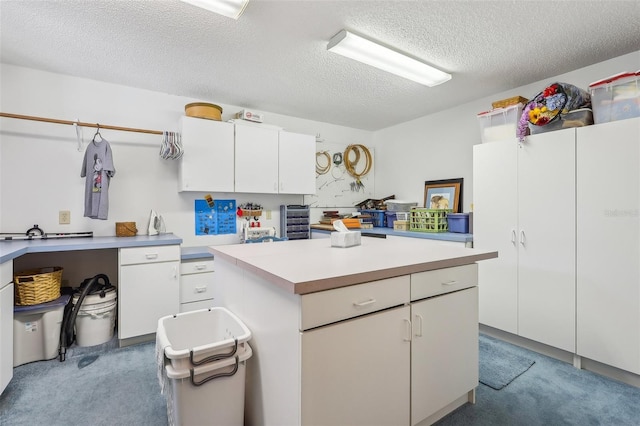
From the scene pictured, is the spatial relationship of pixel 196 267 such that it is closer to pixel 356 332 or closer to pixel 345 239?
pixel 345 239

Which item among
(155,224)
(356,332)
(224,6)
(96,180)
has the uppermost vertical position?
(224,6)

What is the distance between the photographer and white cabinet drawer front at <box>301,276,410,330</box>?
1127 mm

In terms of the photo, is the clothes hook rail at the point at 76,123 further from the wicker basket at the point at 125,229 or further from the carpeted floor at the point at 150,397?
the carpeted floor at the point at 150,397

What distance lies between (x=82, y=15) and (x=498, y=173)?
11.0 ft

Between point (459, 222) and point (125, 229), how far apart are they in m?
3.44

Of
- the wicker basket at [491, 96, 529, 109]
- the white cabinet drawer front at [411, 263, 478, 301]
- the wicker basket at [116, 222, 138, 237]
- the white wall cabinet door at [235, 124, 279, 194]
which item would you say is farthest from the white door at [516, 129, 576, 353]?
the wicker basket at [116, 222, 138, 237]

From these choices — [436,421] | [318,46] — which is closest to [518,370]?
[436,421]

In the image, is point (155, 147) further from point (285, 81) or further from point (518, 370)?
point (518, 370)

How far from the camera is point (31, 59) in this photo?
2572 millimetres

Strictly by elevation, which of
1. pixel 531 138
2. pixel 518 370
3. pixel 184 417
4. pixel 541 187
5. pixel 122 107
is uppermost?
pixel 122 107

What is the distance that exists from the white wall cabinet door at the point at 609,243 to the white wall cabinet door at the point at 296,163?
2638mm

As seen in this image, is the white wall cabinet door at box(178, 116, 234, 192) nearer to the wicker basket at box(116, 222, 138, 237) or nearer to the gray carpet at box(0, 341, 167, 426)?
the wicker basket at box(116, 222, 138, 237)

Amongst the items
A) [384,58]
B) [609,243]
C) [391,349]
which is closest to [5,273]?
[391,349]

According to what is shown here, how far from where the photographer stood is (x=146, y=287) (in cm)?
263
